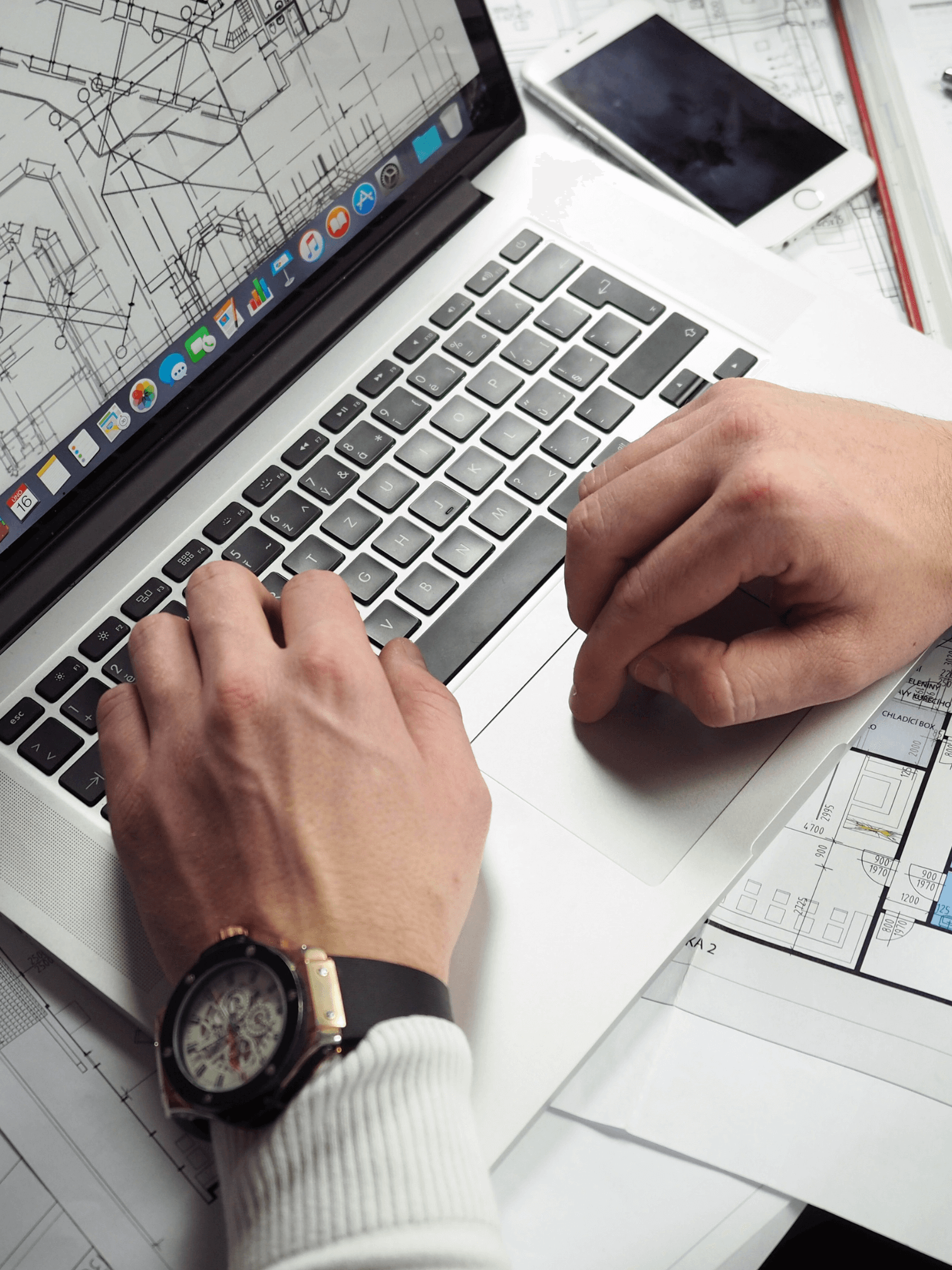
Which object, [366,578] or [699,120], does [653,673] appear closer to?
[366,578]

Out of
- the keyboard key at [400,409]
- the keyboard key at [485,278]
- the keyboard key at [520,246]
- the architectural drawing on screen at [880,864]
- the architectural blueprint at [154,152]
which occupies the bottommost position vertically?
the architectural drawing on screen at [880,864]

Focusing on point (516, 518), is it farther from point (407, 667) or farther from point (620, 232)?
point (620, 232)

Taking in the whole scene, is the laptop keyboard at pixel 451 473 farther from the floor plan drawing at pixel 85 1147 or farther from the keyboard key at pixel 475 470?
the floor plan drawing at pixel 85 1147

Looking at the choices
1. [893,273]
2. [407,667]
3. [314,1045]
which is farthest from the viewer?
[893,273]

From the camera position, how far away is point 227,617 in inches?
22.3

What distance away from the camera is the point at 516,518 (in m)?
0.68

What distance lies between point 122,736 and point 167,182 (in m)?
0.35

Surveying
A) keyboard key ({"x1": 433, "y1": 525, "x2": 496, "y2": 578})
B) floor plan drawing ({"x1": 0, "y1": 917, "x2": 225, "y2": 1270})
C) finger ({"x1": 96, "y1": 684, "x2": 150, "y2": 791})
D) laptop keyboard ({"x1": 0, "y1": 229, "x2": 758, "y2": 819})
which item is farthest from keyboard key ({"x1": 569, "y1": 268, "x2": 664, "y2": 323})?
floor plan drawing ({"x1": 0, "y1": 917, "x2": 225, "y2": 1270})

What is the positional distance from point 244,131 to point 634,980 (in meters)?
0.58

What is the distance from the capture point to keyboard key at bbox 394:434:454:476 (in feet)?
2.30

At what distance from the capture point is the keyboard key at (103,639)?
0.66m

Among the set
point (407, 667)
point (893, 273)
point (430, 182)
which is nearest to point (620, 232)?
point (430, 182)

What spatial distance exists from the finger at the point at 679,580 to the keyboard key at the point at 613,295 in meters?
0.25

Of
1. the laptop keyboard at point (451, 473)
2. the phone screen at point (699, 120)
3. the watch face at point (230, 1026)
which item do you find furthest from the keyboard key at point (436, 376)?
the watch face at point (230, 1026)
